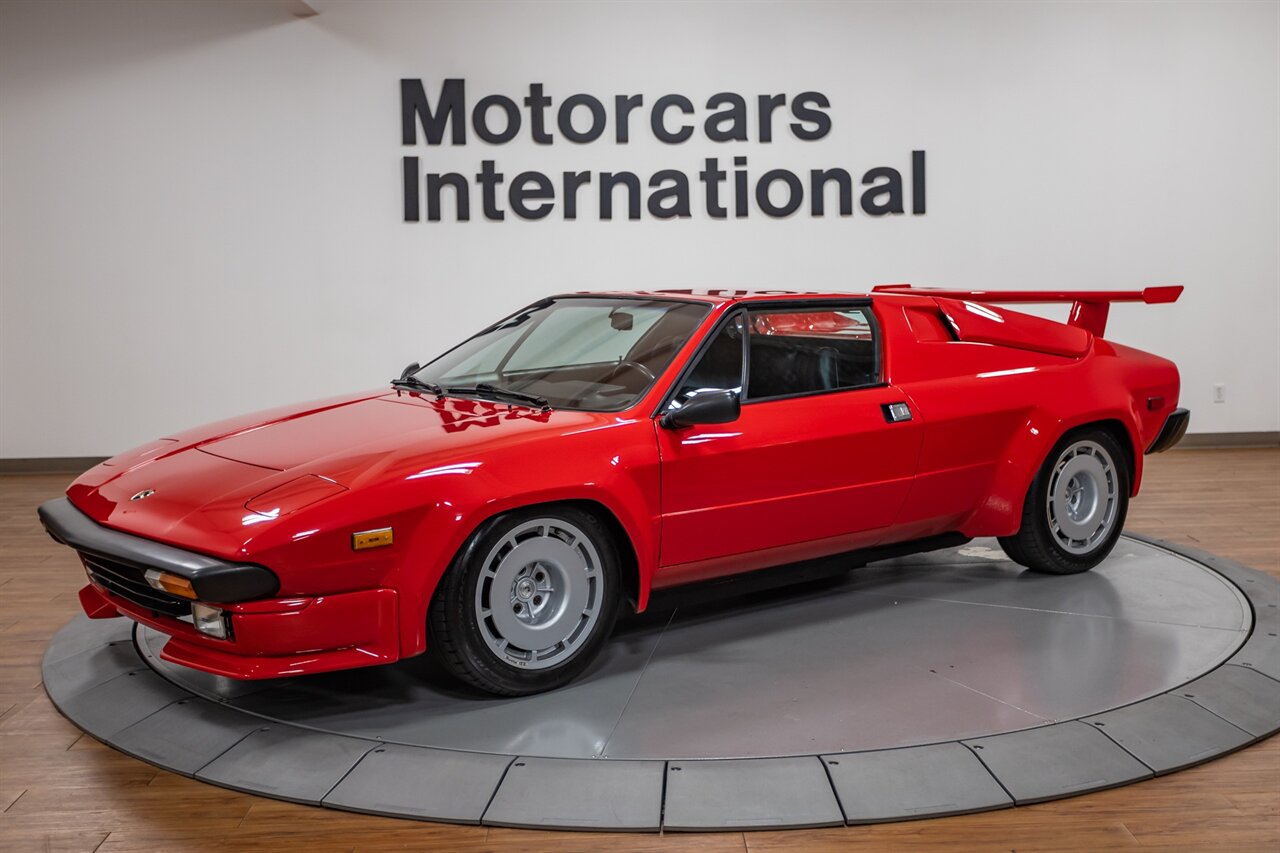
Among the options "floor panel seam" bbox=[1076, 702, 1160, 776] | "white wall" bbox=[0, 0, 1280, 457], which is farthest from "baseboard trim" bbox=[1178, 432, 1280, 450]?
"floor panel seam" bbox=[1076, 702, 1160, 776]

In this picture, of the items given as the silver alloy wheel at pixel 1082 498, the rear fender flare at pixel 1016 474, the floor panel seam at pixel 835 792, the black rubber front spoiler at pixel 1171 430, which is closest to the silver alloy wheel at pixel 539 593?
the floor panel seam at pixel 835 792

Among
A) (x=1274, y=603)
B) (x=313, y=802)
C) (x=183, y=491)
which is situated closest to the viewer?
(x=313, y=802)

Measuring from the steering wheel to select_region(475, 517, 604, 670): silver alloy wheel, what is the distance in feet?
2.11

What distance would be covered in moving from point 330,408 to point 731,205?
182 inches

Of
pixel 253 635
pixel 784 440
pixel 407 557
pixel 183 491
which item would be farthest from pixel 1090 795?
pixel 183 491

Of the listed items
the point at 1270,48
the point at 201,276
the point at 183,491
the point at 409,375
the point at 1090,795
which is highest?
the point at 1270,48

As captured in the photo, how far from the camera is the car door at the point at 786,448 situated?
3883 mm

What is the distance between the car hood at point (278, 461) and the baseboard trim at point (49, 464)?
467cm

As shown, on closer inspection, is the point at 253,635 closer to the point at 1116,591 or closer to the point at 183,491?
the point at 183,491

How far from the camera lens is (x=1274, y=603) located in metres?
4.54

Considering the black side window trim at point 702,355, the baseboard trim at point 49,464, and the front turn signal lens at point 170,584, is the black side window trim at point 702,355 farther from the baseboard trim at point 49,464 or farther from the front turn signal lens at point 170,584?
the baseboard trim at point 49,464

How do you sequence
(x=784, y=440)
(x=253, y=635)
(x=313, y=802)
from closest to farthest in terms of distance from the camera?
(x=313, y=802) < (x=253, y=635) < (x=784, y=440)

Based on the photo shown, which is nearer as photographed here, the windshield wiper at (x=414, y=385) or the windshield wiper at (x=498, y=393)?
the windshield wiper at (x=498, y=393)

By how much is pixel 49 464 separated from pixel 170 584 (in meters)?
5.77
